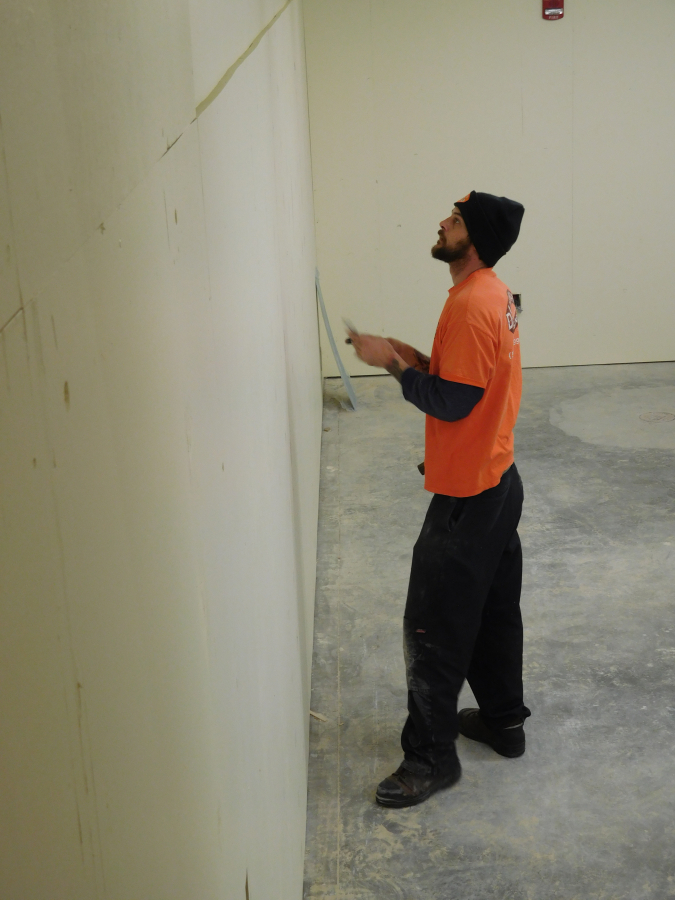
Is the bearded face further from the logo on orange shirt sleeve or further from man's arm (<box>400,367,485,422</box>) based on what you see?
man's arm (<box>400,367,485,422</box>)

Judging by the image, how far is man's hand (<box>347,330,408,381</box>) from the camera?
2.54m

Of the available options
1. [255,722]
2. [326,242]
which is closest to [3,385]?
[255,722]

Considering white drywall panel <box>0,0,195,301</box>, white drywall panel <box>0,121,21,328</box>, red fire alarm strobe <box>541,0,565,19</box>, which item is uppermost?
red fire alarm strobe <box>541,0,565,19</box>

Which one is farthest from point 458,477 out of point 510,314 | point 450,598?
point 510,314

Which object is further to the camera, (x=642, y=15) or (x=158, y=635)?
(x=642, y=15)

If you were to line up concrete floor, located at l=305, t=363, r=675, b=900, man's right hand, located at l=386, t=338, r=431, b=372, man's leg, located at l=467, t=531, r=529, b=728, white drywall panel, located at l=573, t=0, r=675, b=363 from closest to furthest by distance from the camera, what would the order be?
concrete floor, located at l=305, t=363, r=675, b=900, man's leg, located at l=467, t=531, r=529, b=728, man's right hand, located at l=386, t=338, r=431, b=372, white drywall panel, located at l=573, t=0, r=675, b=363

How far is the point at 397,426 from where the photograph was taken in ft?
20.3

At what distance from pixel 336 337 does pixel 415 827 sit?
17.2 feet

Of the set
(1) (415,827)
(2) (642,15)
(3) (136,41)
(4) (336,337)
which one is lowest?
(1) (415,827)

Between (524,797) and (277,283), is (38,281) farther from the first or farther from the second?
(524,797)

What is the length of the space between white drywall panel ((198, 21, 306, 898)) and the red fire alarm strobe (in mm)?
5345

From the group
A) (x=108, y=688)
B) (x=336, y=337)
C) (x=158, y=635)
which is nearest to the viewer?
(x=108, y=688)

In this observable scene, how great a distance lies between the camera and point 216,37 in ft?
4.03

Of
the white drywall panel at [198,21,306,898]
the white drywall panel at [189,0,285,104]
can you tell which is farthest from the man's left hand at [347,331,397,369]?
the white drywall panel at [189,0,285,104]
